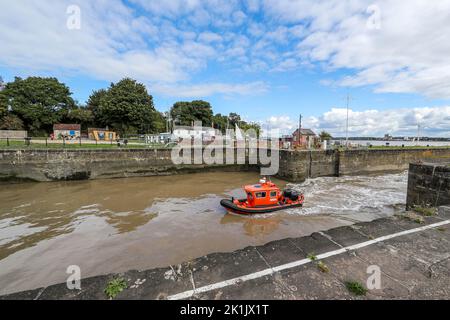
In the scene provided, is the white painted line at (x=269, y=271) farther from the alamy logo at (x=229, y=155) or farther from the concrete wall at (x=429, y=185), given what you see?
the alamy logo at (x=229, y=155)

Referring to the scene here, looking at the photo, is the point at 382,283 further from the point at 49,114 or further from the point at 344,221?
the point at 49,114

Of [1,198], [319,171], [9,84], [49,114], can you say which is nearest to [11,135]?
[49,114]

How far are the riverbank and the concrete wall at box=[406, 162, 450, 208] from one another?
213 inches

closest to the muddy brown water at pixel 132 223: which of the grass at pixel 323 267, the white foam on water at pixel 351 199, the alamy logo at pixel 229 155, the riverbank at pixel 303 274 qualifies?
the white foam on water at pixel 351 199

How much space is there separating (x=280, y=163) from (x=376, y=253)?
17881 mm

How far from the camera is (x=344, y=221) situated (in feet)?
30.3

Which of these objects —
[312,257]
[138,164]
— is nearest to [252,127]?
[138,164]

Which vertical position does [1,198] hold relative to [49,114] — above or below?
below

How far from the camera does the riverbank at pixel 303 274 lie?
2434 millimetres

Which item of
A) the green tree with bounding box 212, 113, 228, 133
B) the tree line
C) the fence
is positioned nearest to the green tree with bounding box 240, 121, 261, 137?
the green tree with bounding box 212, 113, 228, 133

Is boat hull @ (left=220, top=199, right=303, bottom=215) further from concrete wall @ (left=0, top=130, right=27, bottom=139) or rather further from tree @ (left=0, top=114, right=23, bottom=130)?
tree @ (left=0, top=114, right=23, bottom=130)

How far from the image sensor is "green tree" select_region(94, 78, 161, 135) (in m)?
34.2

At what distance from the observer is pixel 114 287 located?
2467 mm
